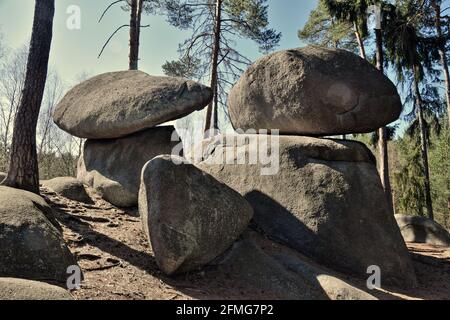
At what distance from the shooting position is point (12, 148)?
629 cm

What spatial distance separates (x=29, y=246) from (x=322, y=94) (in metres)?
5.06

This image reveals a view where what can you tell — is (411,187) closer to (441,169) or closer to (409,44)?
(441,169)

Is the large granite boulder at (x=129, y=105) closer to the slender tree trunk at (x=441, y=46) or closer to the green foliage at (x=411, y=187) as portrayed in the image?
the slender tree trunk at (x=441, y=46)

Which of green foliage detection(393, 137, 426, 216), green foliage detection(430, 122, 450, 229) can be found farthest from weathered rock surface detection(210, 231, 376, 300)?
green foliage detection(430, 122, 450, 229)

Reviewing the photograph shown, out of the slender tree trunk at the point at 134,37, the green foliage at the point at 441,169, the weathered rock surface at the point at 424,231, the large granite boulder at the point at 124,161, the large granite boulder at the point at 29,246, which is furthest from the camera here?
the green foliage at the point at 441,169

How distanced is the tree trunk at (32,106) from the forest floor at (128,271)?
66 centimetres

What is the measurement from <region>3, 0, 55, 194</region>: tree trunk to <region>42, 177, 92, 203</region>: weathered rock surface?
2.81ft

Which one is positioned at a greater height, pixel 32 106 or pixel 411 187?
pixel 32 106

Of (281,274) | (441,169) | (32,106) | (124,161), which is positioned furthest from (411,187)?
(32,106)

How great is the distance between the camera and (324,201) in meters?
6.04

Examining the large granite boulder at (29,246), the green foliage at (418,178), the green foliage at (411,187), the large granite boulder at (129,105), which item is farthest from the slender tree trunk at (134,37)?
the green foliage at (411,187)

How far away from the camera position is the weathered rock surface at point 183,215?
4.78 m

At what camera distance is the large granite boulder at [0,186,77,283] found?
13.3ft

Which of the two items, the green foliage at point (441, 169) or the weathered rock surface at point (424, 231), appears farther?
the green foliage at point (441, 169)
